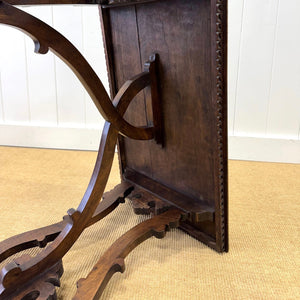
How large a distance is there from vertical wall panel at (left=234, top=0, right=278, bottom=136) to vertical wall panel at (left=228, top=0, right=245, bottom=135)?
0.02m

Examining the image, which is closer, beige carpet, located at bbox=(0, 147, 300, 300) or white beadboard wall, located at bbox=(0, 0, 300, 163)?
beige carpet, located at bbox=(0, 147, 300, 300)

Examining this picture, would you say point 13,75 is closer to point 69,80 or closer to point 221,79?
point 69,80

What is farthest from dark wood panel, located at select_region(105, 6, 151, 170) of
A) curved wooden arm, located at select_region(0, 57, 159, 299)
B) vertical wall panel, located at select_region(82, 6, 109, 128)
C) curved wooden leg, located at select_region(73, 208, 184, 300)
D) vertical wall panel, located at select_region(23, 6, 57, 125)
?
vertical wall panel, located at select_region(23, 6, 57, 125)

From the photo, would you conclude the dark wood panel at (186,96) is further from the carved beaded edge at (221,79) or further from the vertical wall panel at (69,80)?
the vertical wall panel at (69,80)

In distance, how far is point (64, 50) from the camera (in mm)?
795

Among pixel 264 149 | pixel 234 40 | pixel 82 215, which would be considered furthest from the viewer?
pixel 264 149

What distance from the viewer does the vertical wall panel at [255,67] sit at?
1.53m

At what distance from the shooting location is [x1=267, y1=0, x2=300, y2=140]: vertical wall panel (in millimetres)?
1522

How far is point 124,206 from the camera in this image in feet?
4.18

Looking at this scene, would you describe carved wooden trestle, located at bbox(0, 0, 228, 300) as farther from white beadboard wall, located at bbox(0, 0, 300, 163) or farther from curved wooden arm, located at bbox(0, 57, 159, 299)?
white beadboard wall, located at bbox(0, 0, 300, 163)

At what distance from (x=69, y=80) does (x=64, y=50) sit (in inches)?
40.2

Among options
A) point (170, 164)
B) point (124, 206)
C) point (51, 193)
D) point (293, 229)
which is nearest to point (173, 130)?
point (170, 164)

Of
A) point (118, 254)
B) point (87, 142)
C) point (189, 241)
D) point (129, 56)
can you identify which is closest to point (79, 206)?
point (118, 254)

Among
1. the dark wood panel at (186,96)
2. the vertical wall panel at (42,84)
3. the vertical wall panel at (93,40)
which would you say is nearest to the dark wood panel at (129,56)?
the dark wood panel at (186,96)
